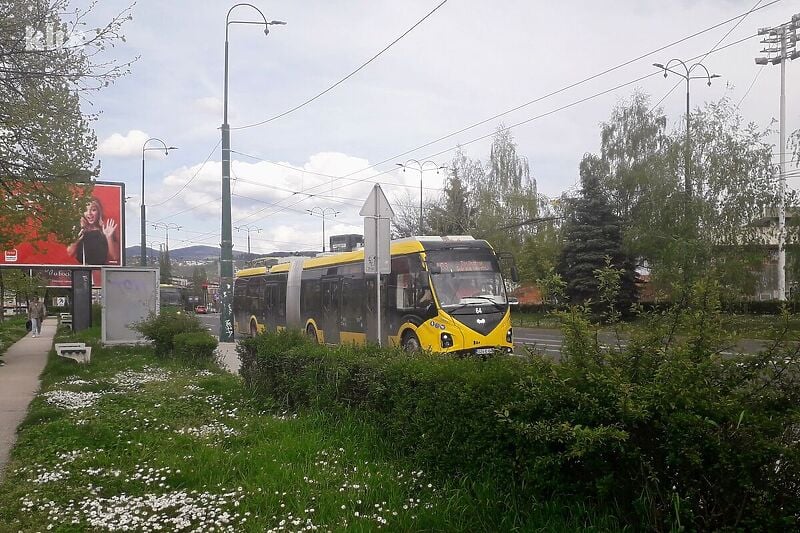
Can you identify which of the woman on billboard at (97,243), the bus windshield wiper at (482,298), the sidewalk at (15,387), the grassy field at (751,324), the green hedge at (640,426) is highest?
the woman on billboard at (97,243)

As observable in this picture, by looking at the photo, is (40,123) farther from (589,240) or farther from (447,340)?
(589,240)

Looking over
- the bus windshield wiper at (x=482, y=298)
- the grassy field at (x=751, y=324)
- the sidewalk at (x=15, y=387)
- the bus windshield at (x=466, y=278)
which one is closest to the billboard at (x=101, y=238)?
the sidewalk at (x=15, y=387)

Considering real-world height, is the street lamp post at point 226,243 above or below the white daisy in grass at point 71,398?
above

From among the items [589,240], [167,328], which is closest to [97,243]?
[167,328]

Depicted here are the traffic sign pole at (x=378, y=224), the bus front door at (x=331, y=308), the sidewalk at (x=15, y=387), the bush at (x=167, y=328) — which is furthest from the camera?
the bus front door at (x=331, y=308)

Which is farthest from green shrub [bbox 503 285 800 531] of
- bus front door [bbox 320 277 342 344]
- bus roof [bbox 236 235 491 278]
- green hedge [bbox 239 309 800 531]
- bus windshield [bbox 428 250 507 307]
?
bus front door [bbox 320 277 342 344]

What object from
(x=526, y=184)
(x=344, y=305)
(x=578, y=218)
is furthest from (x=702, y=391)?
(x=526, y=184)

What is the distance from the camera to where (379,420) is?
6883mm

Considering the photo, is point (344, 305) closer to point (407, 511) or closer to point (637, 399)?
point (407, 511)

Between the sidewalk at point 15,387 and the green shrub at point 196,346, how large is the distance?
3.15 m

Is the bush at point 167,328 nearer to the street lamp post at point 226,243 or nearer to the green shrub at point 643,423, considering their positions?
the street lamp post at point 226,243

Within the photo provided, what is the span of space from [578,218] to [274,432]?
31673 mm

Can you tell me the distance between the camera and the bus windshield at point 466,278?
16125 mm

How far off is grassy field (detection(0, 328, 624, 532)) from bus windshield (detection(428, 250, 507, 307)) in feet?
23.3
